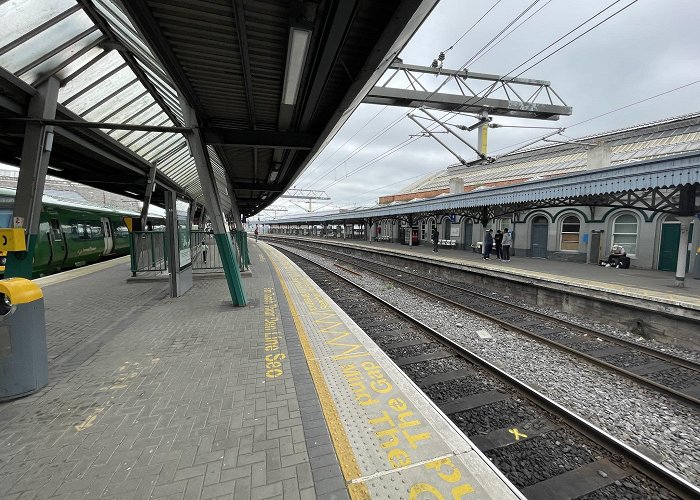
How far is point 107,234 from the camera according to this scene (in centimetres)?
1670

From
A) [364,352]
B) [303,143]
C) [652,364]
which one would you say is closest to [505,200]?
[652,364]

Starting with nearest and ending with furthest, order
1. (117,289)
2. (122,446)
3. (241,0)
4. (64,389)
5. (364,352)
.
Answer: (122,446) < (241,0) < (64,389) < (364,352) < (117,289)

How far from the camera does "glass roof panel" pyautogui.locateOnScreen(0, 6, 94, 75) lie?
4.27m

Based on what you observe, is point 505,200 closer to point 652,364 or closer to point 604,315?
point 604,315

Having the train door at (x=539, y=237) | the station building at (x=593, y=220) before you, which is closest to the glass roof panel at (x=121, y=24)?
the station building at (x=593, y=220)

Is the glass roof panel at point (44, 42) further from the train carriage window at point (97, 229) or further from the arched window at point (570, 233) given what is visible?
the arched window at point (570, 233)

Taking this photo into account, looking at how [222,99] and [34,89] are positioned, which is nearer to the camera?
[34,89]

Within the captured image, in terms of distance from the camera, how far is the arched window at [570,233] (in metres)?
16.2

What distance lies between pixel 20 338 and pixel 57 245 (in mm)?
11830

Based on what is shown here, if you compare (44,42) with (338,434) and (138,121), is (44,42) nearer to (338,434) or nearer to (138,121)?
(138,121)

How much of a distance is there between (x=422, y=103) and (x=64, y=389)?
41.4 ft

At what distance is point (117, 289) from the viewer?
8.84 m

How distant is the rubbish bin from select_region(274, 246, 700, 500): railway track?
16.0 feet

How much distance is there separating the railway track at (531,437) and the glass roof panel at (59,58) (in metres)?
7.44
